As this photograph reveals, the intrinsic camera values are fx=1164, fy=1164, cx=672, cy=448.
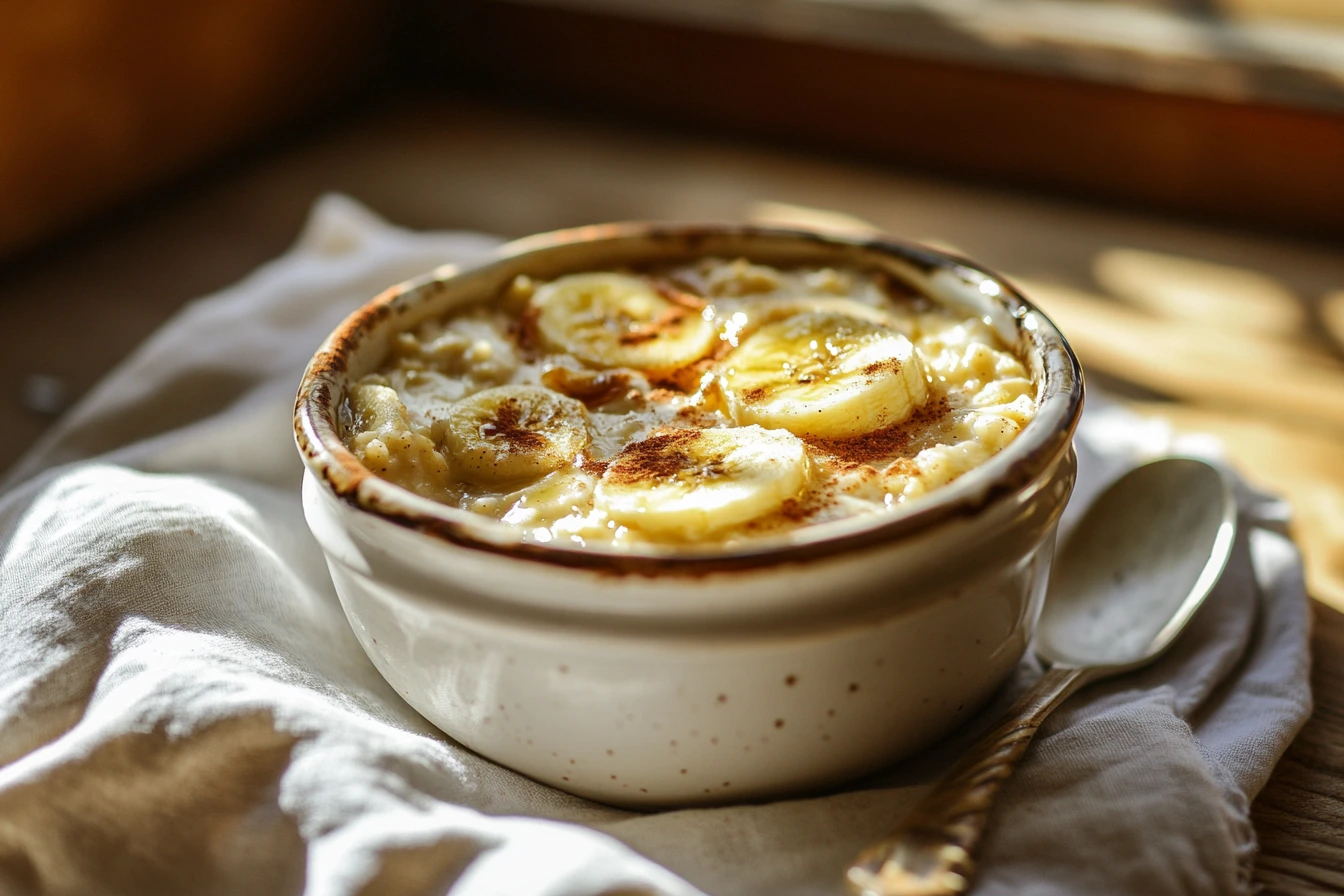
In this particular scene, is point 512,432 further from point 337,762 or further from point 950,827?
point 950,827

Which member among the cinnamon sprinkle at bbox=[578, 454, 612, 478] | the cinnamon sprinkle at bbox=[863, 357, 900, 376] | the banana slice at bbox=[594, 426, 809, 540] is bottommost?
the cinnamon sprinkle at bbox=[578, 454, 612, 478]

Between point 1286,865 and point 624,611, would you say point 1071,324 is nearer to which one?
point 1286,865

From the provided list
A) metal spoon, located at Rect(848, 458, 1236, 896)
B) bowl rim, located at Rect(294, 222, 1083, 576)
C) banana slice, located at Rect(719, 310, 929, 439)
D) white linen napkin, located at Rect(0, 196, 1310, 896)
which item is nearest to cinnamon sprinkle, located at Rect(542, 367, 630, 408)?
banana slice, located at Rect(719, 310, 929, 439)

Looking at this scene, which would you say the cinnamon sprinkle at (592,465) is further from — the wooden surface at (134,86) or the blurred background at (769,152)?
the wooden surface at (134,86)

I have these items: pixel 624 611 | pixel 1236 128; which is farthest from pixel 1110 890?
pixel 1236 128

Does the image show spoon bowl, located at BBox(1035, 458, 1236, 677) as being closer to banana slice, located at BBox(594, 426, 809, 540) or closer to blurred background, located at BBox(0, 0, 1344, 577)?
blurred background, located at BBox(0, 0, 1344, 577)

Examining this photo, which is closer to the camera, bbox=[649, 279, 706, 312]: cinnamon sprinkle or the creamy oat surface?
the creamy oat surface
